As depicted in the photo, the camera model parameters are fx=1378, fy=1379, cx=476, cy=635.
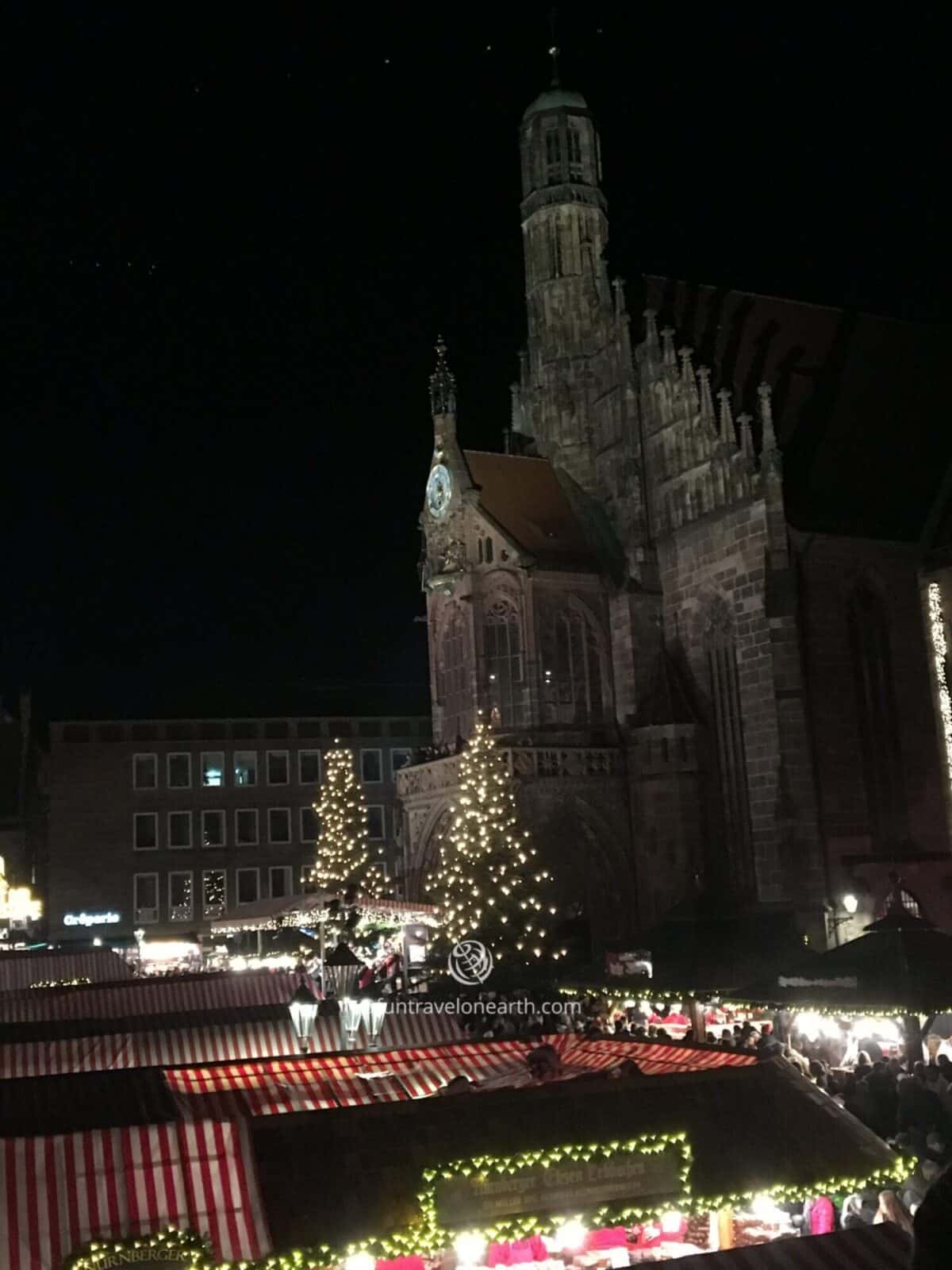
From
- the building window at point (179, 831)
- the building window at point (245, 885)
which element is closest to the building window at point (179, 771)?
the building window at point (179, 831)

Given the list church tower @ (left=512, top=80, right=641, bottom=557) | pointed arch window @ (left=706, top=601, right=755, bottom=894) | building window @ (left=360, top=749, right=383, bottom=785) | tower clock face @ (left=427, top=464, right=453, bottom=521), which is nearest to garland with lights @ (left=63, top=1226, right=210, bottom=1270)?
pointed arch window @ (left=706, top=601, right=755, bottom=894)

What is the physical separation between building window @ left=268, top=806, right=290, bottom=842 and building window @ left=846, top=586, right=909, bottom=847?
36.8 metres

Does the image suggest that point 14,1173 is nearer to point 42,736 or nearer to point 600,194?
point 600,194

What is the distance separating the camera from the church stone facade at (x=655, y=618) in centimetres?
3788

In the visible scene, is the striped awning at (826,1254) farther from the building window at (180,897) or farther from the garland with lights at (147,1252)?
the building window at (180,897)

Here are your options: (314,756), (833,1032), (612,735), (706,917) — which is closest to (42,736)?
(314,756)

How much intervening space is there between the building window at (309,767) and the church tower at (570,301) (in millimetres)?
26837

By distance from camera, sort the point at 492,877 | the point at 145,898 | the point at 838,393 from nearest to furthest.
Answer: the point at 492,877, the point at 838,393, the point at 145,898

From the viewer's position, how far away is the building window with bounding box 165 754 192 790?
6756 cm

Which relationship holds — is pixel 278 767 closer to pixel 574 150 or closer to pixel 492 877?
pixel 574 150

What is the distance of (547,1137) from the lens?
9.40 meters

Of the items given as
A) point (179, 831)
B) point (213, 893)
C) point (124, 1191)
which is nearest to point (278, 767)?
point (179, 831)

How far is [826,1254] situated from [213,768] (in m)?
63.4

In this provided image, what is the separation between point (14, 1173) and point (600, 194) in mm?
44427
